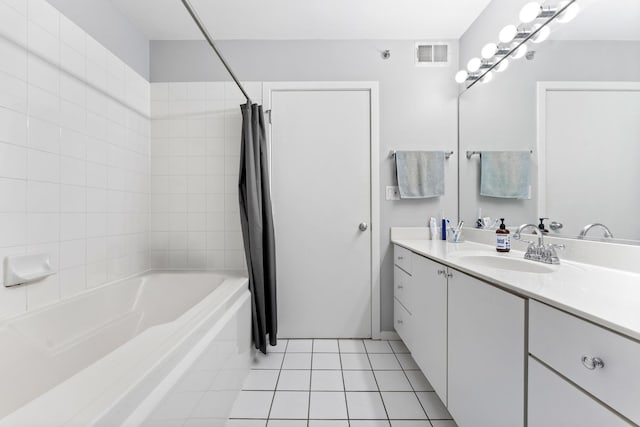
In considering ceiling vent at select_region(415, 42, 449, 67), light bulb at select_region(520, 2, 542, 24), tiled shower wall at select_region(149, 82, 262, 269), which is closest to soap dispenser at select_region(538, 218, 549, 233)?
light bulb at select_region(520, 2, 542, 24)

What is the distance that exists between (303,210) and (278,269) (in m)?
0.49

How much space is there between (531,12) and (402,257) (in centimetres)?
147

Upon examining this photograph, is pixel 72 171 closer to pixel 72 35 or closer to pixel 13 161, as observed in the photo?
pixel 13 161

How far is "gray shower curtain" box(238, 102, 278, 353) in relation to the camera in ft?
6.19

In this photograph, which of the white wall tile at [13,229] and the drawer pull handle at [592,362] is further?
the white wall tile at [13,229]

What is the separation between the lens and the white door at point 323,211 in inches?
87.9

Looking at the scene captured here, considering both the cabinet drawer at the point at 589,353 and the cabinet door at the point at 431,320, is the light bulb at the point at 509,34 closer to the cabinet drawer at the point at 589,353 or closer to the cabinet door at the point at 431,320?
the cabinet door at the point at 431,320

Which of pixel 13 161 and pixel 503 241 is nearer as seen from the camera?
pixel 13 161

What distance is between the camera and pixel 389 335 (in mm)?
2229

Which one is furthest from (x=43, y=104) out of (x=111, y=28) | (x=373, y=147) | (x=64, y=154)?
(x=373, y=147)

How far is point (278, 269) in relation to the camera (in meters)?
2.24

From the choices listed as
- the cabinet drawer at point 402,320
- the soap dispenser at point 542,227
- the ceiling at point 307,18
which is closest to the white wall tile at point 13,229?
the ceiling at point 307,18

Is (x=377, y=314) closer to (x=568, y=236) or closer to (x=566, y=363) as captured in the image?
(x=568, y=236)

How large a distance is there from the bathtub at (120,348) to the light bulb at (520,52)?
2044 millimetres
